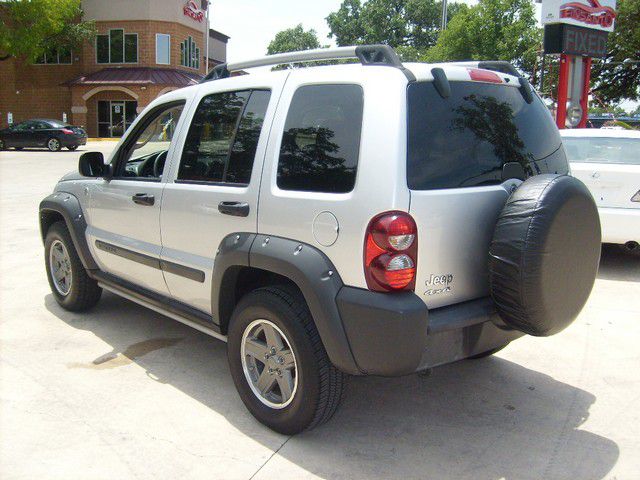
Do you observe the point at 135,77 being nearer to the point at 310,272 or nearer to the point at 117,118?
the point at 117,118

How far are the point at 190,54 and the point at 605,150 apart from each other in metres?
37.8

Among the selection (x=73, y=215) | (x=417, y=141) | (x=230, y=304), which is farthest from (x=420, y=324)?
(x=73, y=215)

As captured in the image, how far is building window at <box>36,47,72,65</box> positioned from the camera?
40781mm

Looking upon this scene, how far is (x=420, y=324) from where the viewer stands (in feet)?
9.56

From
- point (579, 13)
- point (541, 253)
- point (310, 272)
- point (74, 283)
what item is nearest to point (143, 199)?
point (74, 283)

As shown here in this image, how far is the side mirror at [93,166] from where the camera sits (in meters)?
4.77

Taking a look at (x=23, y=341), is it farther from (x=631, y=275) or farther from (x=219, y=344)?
(x=631, y=275)

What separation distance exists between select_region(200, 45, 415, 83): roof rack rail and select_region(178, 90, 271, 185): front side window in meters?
0.27

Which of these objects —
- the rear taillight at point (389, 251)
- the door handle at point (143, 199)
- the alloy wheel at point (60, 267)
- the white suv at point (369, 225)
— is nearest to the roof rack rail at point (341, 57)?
the white suv at point (369, 225)

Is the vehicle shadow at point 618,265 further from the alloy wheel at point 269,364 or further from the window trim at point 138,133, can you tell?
the window trim at point 138,133

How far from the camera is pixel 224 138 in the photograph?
386cm

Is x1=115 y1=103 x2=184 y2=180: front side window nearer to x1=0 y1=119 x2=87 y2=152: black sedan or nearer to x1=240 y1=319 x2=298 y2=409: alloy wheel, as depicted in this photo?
x1=240 y1=319 x2=298 y2=409: alloy wheel

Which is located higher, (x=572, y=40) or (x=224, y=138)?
(x=572, y=40)

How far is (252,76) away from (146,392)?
6.75ft
